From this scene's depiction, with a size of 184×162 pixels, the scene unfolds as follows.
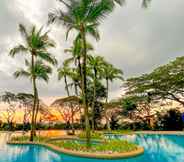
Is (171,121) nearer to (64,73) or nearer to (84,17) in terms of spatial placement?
(64,73)

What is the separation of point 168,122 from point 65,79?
15182mm

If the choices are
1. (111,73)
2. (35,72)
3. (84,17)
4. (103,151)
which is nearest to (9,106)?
(111,73)

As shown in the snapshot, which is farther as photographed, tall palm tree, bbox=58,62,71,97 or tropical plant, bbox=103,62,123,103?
tropical plant, bbox=103,62,123,103

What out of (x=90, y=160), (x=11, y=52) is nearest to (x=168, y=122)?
(x=11, y=52)


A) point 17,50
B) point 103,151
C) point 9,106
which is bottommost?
point 103,151

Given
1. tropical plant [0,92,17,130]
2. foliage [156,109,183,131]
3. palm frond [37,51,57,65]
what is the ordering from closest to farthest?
palm frond [37,51,57,65] → foliage [156,109,183,131] → tropical plant [0,92,17,130]

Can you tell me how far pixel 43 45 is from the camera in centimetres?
2539

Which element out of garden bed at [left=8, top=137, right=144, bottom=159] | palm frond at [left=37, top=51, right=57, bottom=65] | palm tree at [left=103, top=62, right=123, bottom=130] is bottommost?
garden bed at [left=8, top=137, right=144, bottom=159]

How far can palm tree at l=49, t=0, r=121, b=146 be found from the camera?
1888 cm

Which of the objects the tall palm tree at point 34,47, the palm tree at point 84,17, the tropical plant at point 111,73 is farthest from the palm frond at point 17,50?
the tropical plant at point 111,73

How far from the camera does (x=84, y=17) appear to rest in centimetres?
1927

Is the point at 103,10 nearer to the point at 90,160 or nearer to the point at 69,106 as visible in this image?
the point at 90,160

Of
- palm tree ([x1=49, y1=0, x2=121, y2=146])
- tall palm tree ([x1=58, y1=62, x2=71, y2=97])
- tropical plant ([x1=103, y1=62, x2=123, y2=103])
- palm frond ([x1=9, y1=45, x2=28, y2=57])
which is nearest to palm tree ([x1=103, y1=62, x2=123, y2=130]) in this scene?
tropical plant ([x1=103, y1=62, x2=123, y2=103])

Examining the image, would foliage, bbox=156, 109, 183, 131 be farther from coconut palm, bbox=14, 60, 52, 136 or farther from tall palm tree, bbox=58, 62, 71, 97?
coconut palm, bbox=14, 60, 52, 136
